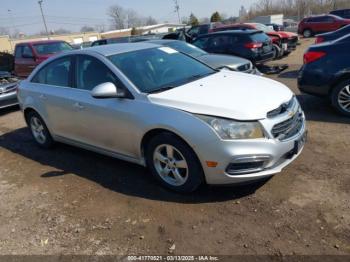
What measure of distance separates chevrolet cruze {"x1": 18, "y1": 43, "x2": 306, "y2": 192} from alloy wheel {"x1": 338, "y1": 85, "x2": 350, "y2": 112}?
7.17 ft

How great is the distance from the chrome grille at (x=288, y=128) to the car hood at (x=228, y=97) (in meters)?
0.20

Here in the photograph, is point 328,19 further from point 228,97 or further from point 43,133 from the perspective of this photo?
point 228,97

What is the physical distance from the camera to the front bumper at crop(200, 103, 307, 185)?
11.3 ft

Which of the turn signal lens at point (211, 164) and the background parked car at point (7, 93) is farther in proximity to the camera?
the background parked car at point (7, 93)

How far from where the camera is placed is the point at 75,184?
462cm

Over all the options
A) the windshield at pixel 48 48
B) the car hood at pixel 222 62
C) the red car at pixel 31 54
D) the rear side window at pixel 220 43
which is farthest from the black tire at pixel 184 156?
the windshield at pixel 48 48

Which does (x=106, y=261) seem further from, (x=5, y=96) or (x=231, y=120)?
(x=5, y=96)

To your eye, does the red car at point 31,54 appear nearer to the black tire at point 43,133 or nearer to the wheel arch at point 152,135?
the black tire at point 43,133

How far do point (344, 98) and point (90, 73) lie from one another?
418 cm

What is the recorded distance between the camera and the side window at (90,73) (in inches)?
173

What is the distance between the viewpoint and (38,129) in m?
6.02

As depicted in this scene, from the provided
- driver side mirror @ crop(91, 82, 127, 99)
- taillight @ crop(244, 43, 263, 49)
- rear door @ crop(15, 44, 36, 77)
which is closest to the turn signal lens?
driver side mirror @ crop(91, 82, 127, 99)

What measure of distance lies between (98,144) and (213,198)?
1.75 m

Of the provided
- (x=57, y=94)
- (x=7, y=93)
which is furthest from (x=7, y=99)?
(x=57, y=94)
